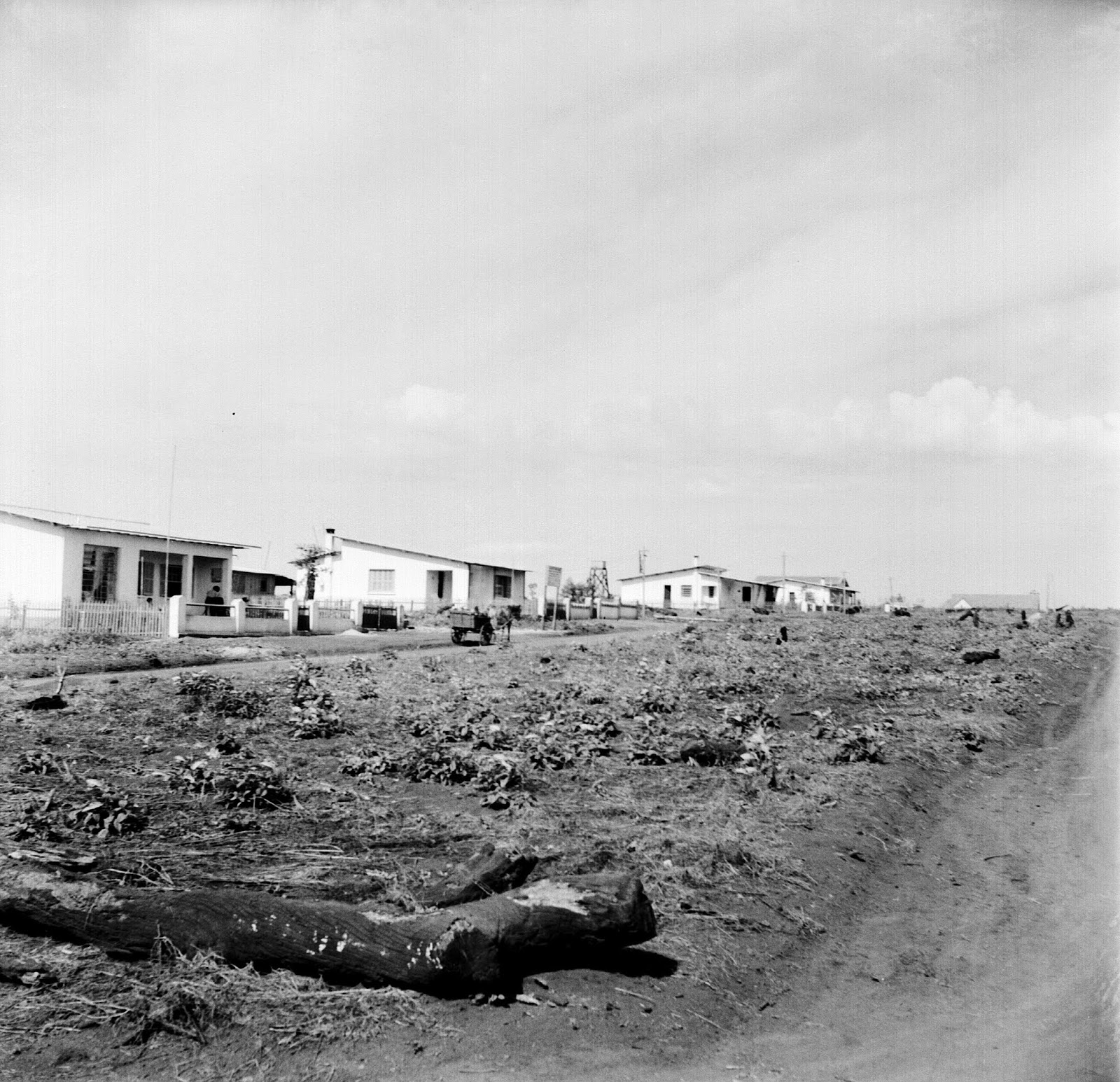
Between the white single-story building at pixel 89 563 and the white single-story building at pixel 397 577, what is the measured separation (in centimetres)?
1405

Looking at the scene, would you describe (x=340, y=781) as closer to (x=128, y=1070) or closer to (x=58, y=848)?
(x=58, y=848)

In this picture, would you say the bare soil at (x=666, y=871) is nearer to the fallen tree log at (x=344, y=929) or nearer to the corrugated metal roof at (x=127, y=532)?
the fallen tree log at (x=344, y=929)

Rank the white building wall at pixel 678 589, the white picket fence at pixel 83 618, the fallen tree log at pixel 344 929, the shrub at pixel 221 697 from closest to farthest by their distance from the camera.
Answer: the fallen tree log at pixel 344 929
the shrub at pixel 221 697
the white picket fence at pixel 83 618
the white building wall at pixel 678 589

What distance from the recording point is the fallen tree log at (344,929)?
4.99 meters

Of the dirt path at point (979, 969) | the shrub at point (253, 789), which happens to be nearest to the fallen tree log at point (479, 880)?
the dirt path at point (979, 969)

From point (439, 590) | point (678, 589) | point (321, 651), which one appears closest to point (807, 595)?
point (678, 589)

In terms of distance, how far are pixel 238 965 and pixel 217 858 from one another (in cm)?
173

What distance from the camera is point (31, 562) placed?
26.3 m

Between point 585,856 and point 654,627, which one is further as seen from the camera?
point 654,627

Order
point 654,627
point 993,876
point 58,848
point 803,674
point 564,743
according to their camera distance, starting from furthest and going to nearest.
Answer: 1. point 654,627
2. point 803,674
3. point 564,743
4. point 993,876
5. point 58,848

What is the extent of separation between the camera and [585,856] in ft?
23.0

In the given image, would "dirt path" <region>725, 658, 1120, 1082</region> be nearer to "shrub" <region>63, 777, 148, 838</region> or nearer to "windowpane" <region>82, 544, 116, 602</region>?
"shrub" <region>63, 777, 148, 838</region>

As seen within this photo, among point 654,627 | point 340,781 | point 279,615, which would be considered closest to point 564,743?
point 340,781

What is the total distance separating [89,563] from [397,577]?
18628 mm
